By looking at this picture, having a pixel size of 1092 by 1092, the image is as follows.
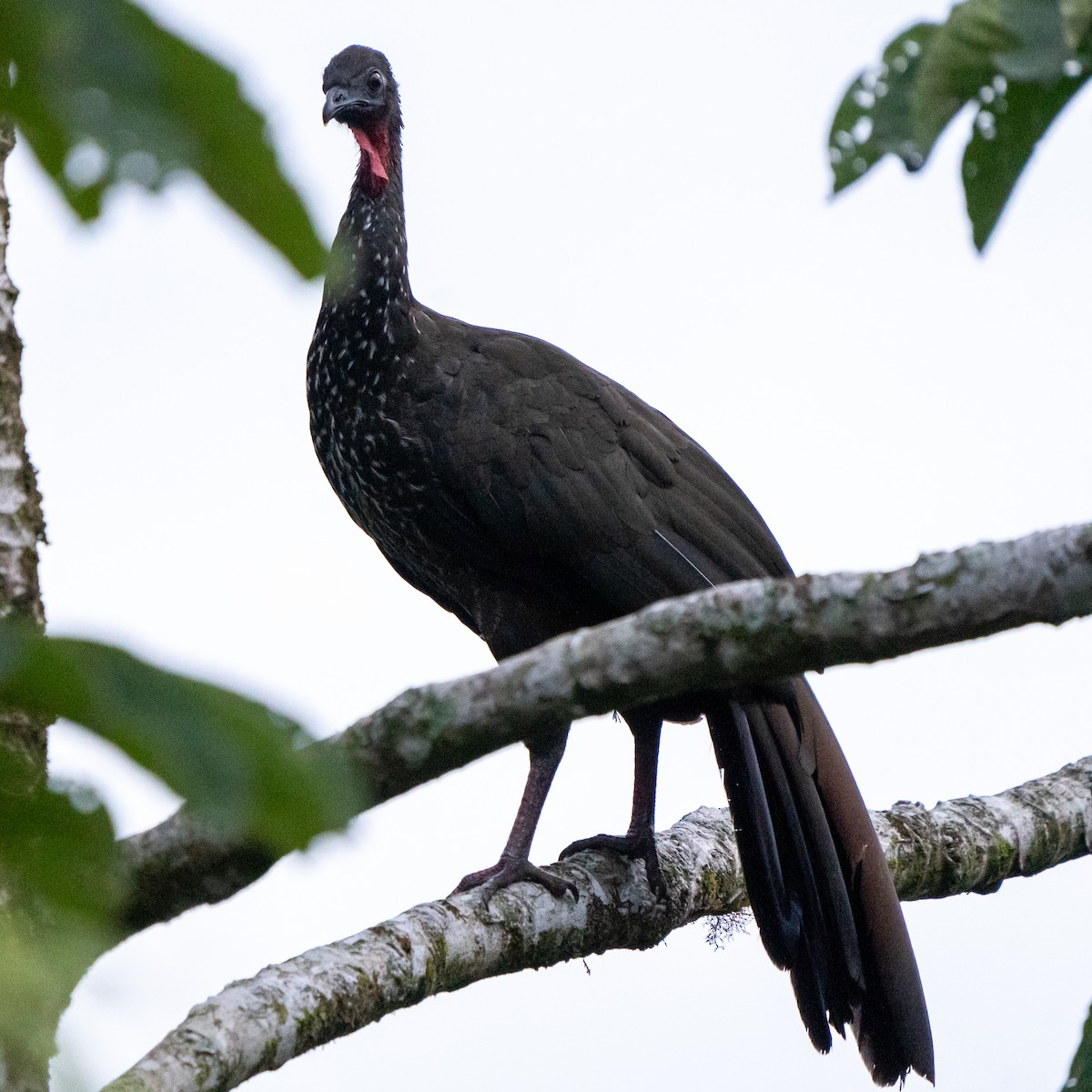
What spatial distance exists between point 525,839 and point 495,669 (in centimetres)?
231

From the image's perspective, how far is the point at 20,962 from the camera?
626 millimetres

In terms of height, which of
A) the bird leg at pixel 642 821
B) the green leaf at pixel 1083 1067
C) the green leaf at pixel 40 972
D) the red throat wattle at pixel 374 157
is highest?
the red throat wattle at pixel 374 157

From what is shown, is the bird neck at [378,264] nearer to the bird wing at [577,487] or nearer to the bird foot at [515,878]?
the bird wing at [577,487]

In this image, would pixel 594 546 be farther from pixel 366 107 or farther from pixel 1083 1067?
pixel 1083 1067

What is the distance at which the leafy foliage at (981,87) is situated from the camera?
104 centimetres

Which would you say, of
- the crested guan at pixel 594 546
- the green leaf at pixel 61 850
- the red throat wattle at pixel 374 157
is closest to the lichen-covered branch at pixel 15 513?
the green leaf at pixel 61 850

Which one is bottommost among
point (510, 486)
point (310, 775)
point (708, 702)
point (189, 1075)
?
point (189, 1075)

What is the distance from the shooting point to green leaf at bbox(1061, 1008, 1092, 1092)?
50.8 inches

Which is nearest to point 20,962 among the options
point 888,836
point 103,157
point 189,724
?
point 189,724

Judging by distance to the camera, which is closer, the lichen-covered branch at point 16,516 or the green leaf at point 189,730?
the green leaf at point 189,730

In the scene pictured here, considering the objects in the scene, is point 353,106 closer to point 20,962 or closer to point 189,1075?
point 189,1075

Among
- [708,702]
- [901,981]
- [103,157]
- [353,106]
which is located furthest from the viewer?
[353,106]

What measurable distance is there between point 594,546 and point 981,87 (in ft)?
8.43

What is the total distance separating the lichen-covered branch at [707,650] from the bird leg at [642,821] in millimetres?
2321
